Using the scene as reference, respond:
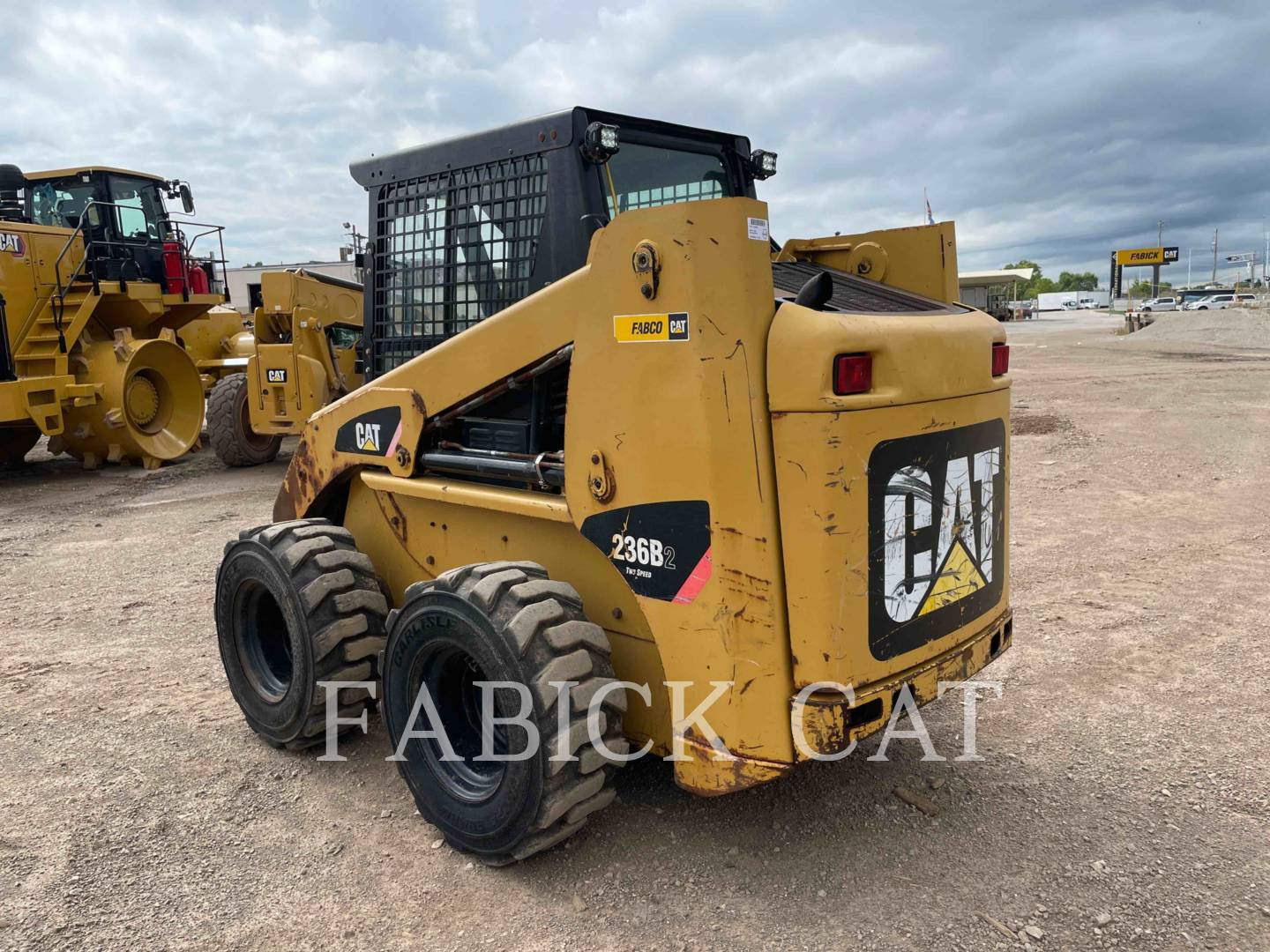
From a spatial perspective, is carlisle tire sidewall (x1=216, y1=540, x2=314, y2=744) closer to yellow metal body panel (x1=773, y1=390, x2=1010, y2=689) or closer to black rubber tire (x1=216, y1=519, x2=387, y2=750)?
black rubber tire (x1=216, y1=519, x2=387, y2=750)

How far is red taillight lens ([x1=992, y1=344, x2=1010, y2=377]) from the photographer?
3016mm

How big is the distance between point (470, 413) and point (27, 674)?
9.81 feet

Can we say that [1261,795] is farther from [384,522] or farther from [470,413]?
[384,522]

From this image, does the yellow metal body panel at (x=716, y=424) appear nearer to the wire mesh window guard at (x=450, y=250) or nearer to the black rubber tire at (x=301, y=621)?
the wire mesh window guard at (x=450, y=250)

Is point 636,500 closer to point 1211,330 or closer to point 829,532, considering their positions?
point 829,532

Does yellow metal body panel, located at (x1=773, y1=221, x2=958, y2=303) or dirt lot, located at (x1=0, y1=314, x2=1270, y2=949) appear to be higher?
yellow metal body panel, located at (x1=773, y1=221, x2=958, y2=303)

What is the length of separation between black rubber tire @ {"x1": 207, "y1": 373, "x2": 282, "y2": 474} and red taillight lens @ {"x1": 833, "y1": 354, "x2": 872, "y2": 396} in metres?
9.82

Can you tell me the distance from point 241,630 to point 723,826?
2212 millimetres

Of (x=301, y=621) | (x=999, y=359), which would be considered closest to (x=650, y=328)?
(x=999, y=359)

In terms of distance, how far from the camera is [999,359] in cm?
308

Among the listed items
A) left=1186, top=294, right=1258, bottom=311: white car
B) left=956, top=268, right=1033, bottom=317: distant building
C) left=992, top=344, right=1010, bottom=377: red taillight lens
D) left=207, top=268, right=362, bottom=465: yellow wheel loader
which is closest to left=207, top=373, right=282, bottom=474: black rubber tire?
left=207, top=268, right=362, bottom=465: yellow wheel loader

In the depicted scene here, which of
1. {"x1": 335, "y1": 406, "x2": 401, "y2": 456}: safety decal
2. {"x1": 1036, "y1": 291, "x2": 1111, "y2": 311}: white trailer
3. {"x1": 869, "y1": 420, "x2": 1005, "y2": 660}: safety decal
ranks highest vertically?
{"x1": 1036, "y1": 291, "x2": 1111, "y2": 311}: white trailer

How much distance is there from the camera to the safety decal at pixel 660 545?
2.58 meters

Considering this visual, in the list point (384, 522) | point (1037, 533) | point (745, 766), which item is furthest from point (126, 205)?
point (745, 766)
